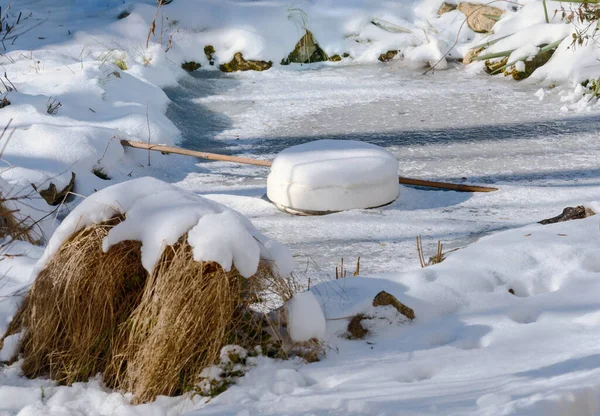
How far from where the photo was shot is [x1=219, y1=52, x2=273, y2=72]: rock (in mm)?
9141

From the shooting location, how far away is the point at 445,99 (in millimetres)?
7641

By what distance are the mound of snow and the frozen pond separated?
4.46ft

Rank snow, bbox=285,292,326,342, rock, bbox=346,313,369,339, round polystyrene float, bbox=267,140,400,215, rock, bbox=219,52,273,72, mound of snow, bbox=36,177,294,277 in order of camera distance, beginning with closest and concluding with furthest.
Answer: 1. mound of snow, bbox=36,177,294,277
2. snow, bbox=285,292,326,342
3. rock, bbox=346,313,369,339
4. round polystyrene float, bbox=267,140,400,215
5. rock, bbox=219,52,273,72

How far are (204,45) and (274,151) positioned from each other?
137 inches

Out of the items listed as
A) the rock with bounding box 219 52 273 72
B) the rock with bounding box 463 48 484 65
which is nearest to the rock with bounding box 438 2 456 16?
the rock with bounding box 463 48 484 65

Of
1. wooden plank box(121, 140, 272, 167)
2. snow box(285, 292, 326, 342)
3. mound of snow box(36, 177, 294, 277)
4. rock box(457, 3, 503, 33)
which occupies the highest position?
mound of snow box(36, 177, 294, 277)

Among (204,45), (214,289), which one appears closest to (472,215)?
(214,289)

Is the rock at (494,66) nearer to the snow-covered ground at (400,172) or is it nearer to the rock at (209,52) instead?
the snow-covered ground at (400,172)

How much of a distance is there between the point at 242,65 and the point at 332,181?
14.5ft

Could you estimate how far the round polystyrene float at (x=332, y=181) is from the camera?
16.7 feet

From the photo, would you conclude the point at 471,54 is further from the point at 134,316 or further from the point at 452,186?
the point at 134,316

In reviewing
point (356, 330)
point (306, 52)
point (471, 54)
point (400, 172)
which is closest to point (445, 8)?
point (471, 54)

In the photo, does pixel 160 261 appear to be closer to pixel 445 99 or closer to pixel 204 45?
pixel 445 99

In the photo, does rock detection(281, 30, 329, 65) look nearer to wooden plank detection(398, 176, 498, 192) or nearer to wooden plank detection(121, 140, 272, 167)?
wooden plank detection(121, 140, 272, 167)
